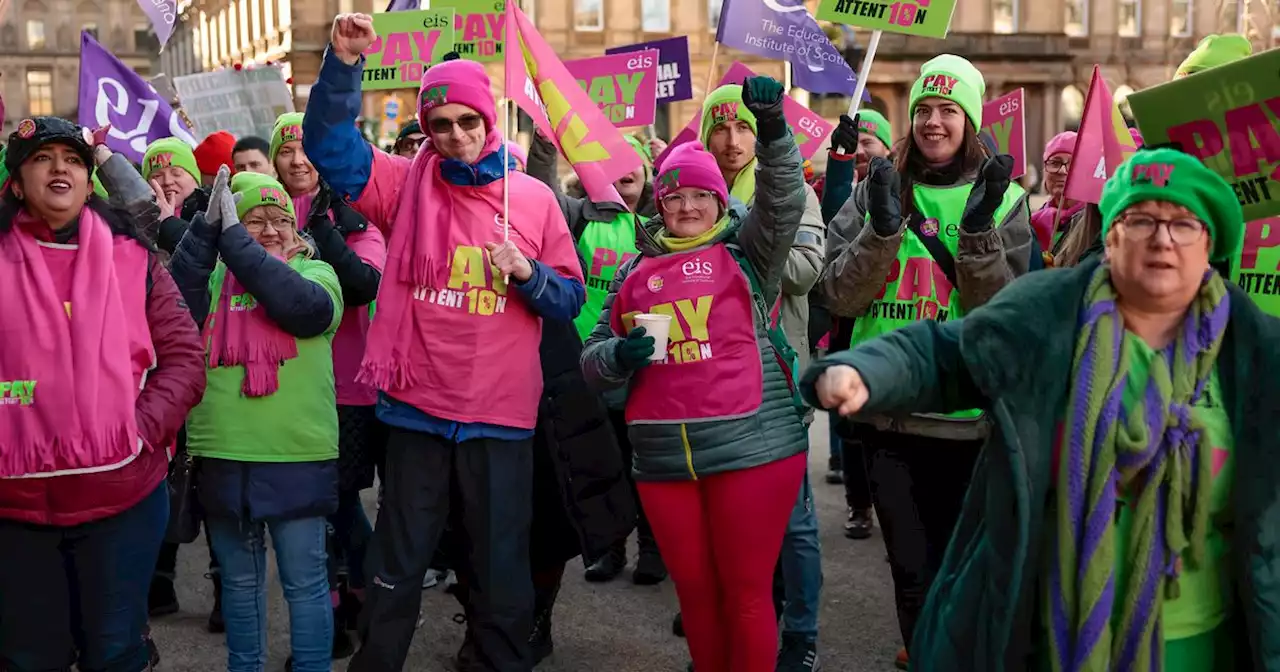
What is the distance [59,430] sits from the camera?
Answer: 3.72 meters

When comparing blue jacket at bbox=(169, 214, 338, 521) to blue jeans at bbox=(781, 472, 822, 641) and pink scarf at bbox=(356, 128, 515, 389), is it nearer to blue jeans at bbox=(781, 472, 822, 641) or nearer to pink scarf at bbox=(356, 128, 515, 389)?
pink scarf at bbox=(356, 128, 515, 389)

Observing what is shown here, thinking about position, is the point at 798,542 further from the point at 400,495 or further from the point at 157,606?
the point at 157,606

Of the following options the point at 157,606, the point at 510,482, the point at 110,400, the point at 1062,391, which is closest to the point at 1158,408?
the point at 1062,391

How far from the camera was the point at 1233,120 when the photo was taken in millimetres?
3117

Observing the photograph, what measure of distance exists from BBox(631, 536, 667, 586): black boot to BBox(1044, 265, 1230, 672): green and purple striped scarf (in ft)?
12.6

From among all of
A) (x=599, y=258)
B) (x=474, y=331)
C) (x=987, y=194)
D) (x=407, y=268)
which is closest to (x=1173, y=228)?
(x=987, y=194)

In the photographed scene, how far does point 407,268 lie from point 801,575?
185 cm

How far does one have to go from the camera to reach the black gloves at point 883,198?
420 cm

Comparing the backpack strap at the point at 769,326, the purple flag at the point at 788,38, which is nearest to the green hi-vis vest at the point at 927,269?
the backpack strap at the point at 769,326

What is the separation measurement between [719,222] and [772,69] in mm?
46857

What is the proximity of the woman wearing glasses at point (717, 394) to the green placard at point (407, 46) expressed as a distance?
121 inches

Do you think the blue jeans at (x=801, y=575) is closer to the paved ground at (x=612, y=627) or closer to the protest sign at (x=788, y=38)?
the paved ground at (x=612, y=627)

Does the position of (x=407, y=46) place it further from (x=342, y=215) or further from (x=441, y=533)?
(x=441, y=533)

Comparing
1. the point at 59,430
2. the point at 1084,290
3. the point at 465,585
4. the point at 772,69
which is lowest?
the point at 465,585
